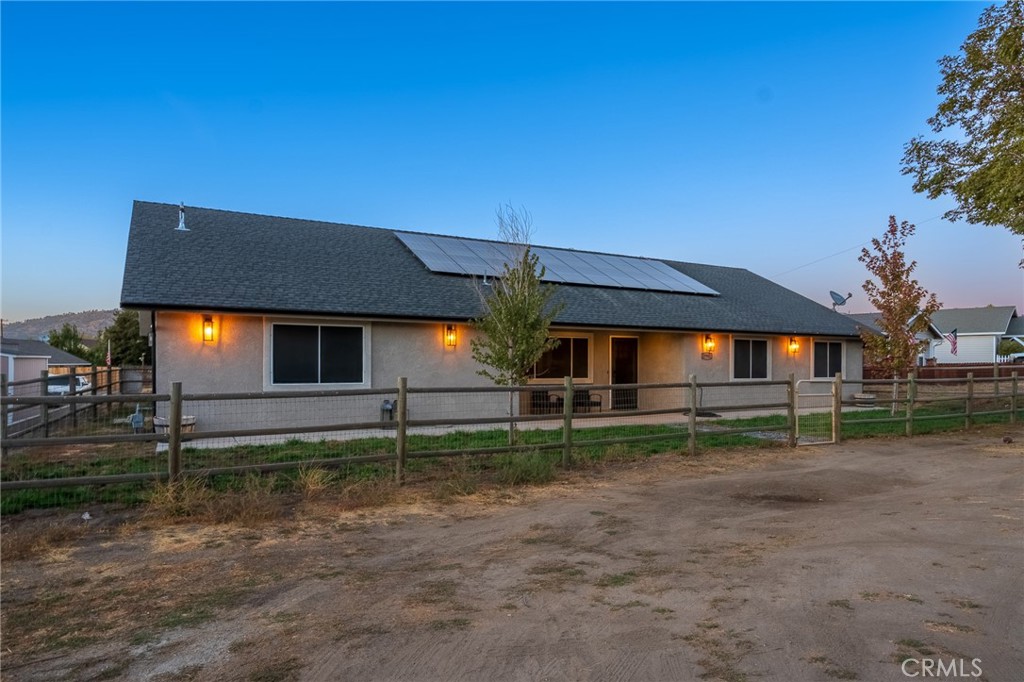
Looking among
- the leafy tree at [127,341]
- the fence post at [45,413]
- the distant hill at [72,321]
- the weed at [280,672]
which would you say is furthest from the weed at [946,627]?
the distant hill at [72,321]

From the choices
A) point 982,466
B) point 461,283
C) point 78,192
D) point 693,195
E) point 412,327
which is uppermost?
point 693,195

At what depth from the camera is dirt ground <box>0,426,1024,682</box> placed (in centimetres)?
305

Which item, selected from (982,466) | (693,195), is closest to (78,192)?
(693,195)

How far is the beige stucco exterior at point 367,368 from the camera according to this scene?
10906 millimetres

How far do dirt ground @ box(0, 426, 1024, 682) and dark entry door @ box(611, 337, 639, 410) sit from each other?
32.3 feet

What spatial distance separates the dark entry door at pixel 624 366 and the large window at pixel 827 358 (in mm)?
6033

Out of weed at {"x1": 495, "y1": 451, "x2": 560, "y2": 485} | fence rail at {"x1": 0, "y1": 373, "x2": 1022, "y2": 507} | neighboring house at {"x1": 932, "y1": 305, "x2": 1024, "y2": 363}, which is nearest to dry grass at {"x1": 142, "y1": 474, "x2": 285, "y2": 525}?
fence rail at {"x1": 0, "y1": 373, "x2": 1022, "y2": 507}

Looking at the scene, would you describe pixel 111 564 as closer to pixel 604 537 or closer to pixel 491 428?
pixel 604 537

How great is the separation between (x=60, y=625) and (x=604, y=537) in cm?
405

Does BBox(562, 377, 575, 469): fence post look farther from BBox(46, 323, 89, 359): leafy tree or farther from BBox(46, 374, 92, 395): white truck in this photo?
BBox(46, 323, 89, 359): leafy tree

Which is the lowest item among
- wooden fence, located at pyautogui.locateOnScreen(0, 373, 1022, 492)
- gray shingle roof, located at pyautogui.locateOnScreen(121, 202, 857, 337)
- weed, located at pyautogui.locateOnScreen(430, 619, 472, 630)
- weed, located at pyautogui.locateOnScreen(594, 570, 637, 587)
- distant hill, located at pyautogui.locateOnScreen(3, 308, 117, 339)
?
weed, located at pyautogui.locateOnScreen(594, 570, 637, 587)

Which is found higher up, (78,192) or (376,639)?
(78,192)

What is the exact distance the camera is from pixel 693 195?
22000 mm

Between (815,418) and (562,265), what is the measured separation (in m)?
8.24
